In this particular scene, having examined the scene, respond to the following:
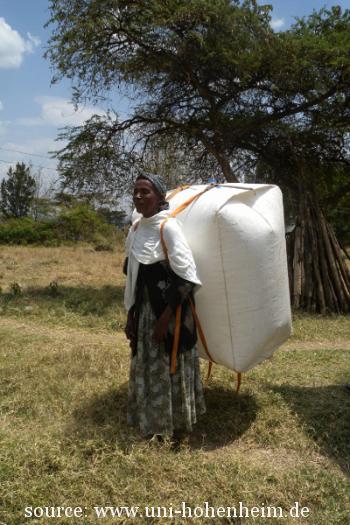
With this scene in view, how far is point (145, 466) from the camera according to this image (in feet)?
9.43

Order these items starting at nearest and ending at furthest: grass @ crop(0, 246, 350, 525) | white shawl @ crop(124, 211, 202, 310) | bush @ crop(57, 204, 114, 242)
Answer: grass @ crop(0, 246, 350, 525) → white shawl @ crop(124, 211, 202, 310) → bush @ crop(57, 204, 114, 242)

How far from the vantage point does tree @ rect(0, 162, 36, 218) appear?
3519 centimetres

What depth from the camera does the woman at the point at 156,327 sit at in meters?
3.03

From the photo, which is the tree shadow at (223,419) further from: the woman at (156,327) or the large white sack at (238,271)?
the large white sack at (238,271)

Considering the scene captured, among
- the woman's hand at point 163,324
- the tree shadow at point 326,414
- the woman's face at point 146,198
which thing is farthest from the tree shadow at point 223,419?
the woman's face at point 146,198

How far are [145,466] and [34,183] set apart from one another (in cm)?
3530

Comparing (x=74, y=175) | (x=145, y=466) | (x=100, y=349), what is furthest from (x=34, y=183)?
(x=145, y=466)

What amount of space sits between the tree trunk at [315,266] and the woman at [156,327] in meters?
5.25

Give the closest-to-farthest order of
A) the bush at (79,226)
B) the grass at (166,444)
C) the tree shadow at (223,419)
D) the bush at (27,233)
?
the grass at (166,444) < the tree shadow at (223,419) < the bush at (27,233) < the bush at (79,226)

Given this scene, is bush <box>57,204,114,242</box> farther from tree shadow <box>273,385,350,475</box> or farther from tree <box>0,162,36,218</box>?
tree shadow <box>273,385,350,475</box>

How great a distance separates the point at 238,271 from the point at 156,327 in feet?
2.03

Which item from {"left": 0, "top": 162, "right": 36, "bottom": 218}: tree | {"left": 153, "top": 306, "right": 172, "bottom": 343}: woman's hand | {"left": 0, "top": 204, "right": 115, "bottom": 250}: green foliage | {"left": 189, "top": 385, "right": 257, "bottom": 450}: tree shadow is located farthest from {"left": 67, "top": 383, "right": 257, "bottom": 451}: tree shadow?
{"left": 0, "top": 162, "right": 36, "bottom": 218}: tree

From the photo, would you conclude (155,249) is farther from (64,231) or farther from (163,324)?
(64,231)

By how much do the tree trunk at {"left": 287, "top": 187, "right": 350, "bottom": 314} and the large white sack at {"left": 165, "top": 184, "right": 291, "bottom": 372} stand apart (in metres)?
5.10
